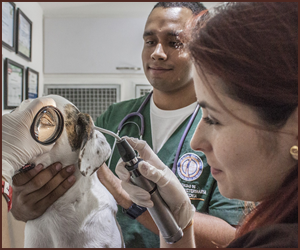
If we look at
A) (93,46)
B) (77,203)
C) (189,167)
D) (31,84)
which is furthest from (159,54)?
(93,46)

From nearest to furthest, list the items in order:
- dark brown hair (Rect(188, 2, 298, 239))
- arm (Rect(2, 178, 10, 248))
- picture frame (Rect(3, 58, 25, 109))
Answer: dark brown hair (Rect(188, 2, 298, 239)), arm (Rect(2, 178, 10, 248)), picture frame (Rect(3, 58, 25, 109))

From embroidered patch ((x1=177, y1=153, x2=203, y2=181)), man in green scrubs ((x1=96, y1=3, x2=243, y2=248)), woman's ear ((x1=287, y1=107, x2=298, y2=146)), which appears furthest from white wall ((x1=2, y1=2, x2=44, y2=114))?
woman's ear ((x1=287, y1=107, x2=298, y2=146))

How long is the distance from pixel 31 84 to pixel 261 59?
1155mm

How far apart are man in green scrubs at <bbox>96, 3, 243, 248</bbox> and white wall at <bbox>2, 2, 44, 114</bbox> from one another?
2.26 feet

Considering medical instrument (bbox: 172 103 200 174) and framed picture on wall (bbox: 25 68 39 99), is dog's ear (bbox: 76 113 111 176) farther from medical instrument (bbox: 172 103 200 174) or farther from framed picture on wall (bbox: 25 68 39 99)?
framed picture on wall (bbox: 25 68 39 99)

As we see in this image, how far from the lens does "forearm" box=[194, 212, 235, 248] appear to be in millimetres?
647

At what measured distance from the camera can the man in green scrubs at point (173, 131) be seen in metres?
0.70

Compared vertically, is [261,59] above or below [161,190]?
above

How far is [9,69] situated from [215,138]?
1.17 meters

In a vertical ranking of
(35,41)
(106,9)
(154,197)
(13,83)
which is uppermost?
(106,9)

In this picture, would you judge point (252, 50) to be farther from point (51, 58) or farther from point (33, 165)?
point (51, 58)

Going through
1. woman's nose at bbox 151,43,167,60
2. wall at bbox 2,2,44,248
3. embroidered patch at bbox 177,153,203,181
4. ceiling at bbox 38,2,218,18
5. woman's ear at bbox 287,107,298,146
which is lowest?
embroidered patch at bbox 177,153,203,181

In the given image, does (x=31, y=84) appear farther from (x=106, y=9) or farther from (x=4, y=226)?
(x=4, y=226)

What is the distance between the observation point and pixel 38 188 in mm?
622
